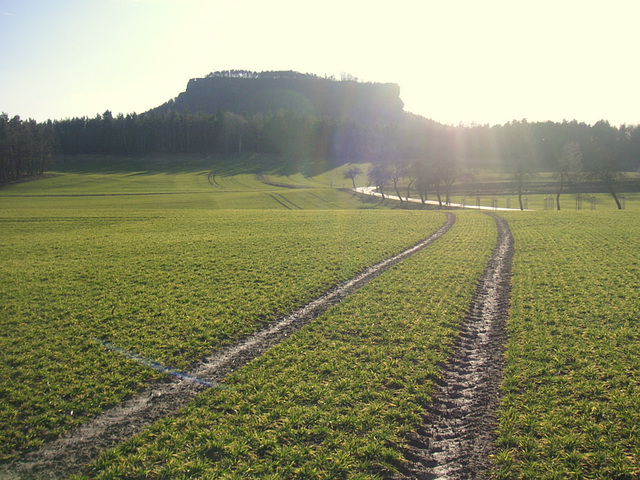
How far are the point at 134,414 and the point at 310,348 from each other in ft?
15.8

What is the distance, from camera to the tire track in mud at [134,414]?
706 centimetres

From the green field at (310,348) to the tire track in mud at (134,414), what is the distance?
0.35 m

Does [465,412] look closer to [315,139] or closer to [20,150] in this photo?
[20,150]

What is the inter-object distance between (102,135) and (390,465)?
17694cm

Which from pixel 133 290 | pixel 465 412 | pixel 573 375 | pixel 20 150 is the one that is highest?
pixel 20 150

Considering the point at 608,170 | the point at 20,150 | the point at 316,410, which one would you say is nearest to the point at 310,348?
the point at 316,410

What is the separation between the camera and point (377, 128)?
158750 mm

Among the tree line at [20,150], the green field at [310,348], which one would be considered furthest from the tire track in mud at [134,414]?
the tree line at [20,150]

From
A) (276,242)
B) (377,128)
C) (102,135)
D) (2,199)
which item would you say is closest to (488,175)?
(377,128)

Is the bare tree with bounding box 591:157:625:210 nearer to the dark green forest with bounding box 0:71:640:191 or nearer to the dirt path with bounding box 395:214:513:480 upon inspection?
the dirt path with bounding box 395:214:513:480

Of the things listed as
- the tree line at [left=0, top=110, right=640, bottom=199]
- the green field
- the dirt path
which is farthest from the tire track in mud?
the tree line at [left=0, top=110, right=640, bottom=199]

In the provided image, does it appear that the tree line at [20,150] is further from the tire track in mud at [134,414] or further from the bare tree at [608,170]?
the bare tree at [608,170]

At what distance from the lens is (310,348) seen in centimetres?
1166

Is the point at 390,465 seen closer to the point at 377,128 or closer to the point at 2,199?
the point at 2,199
